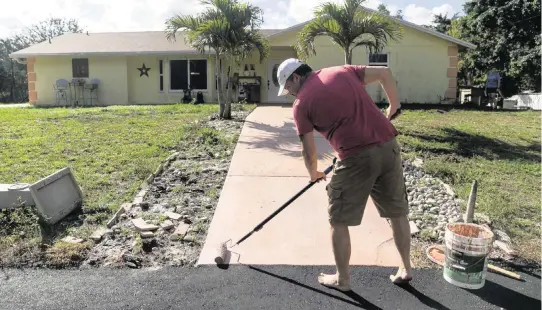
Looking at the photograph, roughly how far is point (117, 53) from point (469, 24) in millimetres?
18419

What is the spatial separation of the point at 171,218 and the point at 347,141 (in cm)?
249

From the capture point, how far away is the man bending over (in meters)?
3.20

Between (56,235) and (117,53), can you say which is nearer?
(56,235)

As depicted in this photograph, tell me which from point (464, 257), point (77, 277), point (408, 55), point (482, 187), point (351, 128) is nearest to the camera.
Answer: point (351, 128)

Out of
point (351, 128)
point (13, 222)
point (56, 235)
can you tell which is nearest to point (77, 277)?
point (56, 235)

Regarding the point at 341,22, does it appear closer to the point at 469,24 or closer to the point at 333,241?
the point at 333,241

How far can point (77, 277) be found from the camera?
3727 mm

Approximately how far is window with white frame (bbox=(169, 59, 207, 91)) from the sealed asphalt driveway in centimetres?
1593

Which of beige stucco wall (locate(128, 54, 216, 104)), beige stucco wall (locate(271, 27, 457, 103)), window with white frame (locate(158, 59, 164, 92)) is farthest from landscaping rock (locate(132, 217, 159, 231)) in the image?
window with white frame (locate(158, 59, 164, 92))

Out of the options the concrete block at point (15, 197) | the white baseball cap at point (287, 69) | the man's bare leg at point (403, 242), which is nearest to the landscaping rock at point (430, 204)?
the man's bare leg at point (403, 242)

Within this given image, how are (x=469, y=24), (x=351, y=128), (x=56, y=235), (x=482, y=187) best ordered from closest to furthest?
1. (x=351, y=128)
2. (x=56, y=235)
3. (x=482, y=187)
4. (x=469, y=24)

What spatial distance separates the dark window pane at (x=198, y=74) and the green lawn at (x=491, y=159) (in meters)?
8.95

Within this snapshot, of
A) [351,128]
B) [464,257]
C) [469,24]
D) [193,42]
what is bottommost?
[464,257]

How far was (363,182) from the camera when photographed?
129 inches
